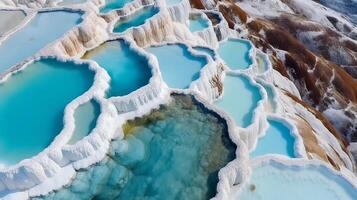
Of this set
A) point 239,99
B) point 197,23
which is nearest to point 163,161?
point 239,99

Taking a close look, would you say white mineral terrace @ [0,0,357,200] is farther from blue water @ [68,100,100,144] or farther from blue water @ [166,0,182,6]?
blue water @ [166,0,182,6]

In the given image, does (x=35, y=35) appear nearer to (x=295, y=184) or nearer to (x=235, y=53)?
(x=295, y=184)

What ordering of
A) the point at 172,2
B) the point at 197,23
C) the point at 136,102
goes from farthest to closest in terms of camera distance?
the point at 197,23, the point at 172,2, the point at 136,102

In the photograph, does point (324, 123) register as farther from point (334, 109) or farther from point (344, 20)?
point (344, 20)

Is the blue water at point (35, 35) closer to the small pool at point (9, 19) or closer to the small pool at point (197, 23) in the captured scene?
the small pool at point (9, 19)

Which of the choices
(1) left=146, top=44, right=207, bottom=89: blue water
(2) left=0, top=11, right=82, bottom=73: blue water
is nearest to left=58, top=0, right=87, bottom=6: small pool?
(2) left=0, top=11, right=82, bottom=73: blue water

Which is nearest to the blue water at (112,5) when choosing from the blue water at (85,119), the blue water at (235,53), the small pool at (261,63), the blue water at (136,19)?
the blue water at (136,19)
